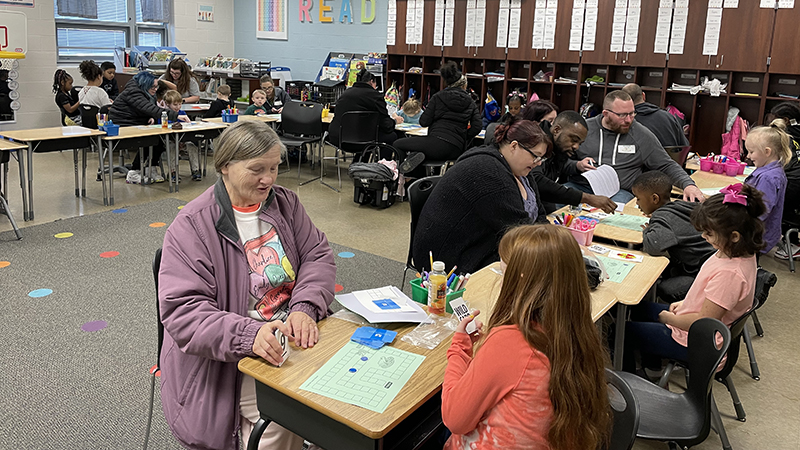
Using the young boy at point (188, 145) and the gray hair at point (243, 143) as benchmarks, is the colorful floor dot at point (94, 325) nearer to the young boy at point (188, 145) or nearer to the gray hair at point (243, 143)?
→ the gray hair at point (243, 143)

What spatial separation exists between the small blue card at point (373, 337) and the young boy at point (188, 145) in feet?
19.0

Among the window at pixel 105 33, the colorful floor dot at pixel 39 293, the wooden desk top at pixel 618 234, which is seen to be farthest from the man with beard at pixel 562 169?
the window at pixel 105 33

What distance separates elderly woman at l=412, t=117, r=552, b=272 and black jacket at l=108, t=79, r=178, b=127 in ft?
15.7

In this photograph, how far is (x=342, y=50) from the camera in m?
10.4

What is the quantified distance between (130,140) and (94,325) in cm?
314

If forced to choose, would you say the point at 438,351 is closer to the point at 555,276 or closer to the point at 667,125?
the point at 555,276

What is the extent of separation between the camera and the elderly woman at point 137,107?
264 inches

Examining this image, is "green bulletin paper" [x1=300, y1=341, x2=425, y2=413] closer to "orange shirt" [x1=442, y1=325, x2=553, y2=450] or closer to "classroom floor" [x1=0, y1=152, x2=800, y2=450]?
"orange shirt" [x1=442, y1=325, x2=553, y2=450]

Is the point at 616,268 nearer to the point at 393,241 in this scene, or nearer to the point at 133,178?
the point at 393,241

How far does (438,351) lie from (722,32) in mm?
6490

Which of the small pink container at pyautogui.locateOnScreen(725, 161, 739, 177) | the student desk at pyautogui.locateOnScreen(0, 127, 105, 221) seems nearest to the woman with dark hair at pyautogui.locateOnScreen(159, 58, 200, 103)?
the student desk at pyautogui.locateOnScreen(0, 127, 105, 221)

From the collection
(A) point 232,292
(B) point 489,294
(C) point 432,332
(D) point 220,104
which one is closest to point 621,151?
(B) point 489,294

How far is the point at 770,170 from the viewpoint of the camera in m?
3.94

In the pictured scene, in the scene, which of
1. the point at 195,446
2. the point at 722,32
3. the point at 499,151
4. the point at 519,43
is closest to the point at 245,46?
the point at 519,43
